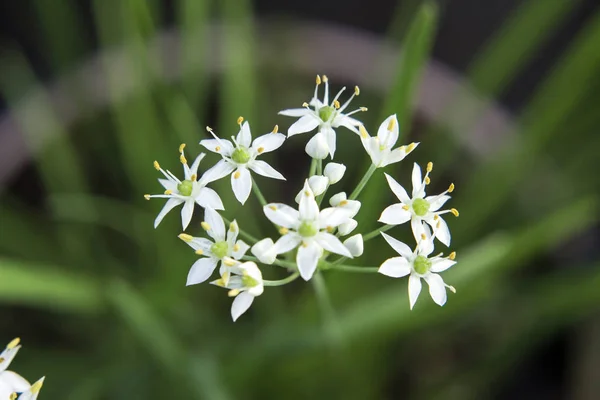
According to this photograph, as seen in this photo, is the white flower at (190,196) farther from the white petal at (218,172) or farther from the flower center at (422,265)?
the flower center at (422,265)

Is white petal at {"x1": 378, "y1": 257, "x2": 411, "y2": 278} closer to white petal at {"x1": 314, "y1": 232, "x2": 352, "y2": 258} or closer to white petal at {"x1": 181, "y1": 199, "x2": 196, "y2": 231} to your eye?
white petal at {"x1": 314, "y1": 232, "x2": 352, "y2": 258}

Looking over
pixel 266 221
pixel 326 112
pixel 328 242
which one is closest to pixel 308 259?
pixel 328 242

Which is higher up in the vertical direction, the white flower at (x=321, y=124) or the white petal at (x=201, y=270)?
the white flower at (x=321, y=124)

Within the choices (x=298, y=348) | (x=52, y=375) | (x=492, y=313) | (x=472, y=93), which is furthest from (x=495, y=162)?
(x=52, y=375)

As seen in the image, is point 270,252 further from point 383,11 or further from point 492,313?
point 383,11

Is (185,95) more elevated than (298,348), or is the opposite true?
(185,95)

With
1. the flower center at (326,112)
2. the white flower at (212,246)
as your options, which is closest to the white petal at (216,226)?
the white flower at (212,246)
